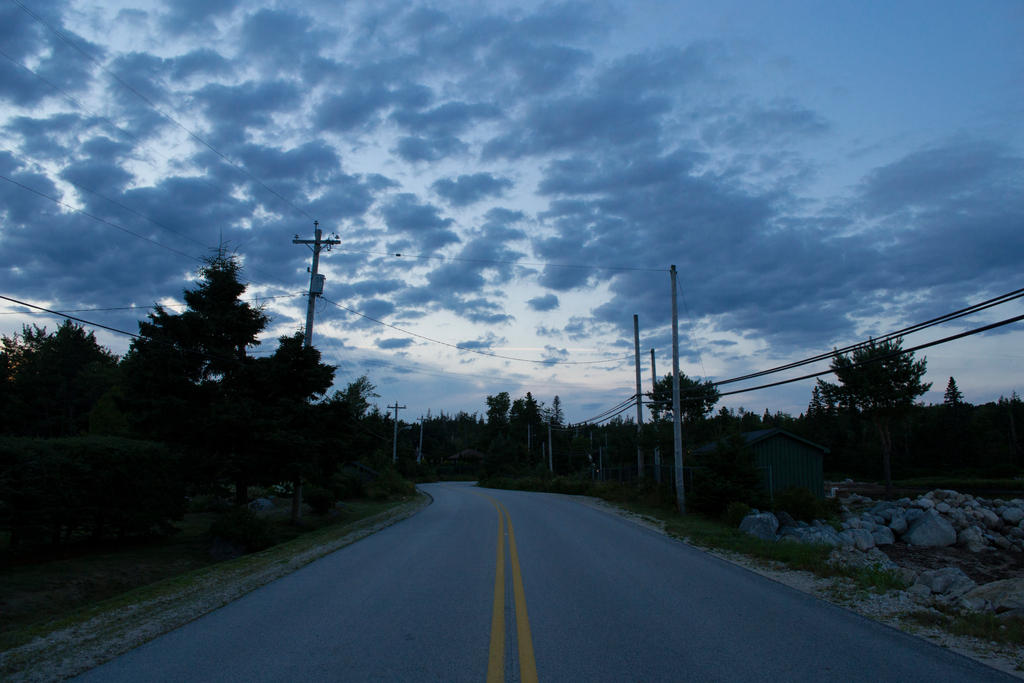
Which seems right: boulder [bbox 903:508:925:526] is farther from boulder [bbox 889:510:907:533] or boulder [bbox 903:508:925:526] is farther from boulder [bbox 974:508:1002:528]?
boulder [bbox 974:508:1002:528]

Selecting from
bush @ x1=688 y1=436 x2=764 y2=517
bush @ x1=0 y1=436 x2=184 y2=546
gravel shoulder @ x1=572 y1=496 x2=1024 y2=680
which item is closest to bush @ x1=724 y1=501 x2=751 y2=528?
bush @ x1=688 y1=436 x2=764 y2=517

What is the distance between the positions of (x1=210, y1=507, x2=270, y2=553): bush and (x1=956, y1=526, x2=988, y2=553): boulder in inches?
948

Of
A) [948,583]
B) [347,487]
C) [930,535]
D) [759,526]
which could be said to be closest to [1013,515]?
[930,535]

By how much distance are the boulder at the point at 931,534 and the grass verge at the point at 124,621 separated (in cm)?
2221

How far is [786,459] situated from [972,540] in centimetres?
982

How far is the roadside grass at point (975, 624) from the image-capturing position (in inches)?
233

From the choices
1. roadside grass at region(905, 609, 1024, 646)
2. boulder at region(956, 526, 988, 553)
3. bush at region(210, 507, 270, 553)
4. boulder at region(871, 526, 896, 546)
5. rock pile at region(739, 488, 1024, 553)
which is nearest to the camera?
roadside grass at region(905, 609, 1024, 646)

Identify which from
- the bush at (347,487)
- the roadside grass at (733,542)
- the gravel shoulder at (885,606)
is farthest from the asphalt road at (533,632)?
the bush at (347,487)

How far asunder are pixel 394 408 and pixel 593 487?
114ft

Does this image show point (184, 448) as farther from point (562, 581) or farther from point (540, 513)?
point (562, 581)

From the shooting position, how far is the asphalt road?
4930mm

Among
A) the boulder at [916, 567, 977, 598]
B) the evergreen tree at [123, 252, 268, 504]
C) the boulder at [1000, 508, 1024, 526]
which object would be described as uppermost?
the evergreen tree at [123, 252, 268, 504]

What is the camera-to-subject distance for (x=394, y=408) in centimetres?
6906

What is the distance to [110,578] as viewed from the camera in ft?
42.0
